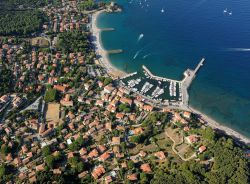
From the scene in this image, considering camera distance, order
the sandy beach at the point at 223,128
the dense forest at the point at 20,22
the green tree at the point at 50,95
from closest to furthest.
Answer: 1. the sandy beach at the point at 223,128
2. the green tree at the point at 50,95
3. the dense forest at the point at 20,22

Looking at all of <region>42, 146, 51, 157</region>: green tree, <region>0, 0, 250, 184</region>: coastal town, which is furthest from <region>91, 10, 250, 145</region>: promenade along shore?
<region>42, 146, 51, 157</region>: green tree

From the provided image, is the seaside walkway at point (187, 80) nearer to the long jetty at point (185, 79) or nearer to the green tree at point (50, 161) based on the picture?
the long jetty at point (185, 79)

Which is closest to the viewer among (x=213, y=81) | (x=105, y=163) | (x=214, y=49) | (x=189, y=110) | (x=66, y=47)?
(x=105, y=163)

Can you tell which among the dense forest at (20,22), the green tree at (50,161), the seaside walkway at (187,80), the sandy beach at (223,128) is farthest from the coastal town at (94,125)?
the dense forest at (20,22)

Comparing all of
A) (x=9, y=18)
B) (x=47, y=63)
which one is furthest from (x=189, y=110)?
(x=9, y=18)

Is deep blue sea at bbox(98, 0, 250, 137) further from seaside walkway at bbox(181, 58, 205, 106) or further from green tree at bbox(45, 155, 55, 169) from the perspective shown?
green tree at bbox(45, 155, 55, 169)

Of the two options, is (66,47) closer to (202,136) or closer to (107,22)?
(107,22)

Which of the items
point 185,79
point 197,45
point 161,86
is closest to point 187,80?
point 185,79
